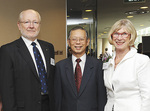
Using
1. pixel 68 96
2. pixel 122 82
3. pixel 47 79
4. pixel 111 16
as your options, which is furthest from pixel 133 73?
pixel 111 16

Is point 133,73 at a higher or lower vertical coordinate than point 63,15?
lower

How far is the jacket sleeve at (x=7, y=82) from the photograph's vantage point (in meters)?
1.97

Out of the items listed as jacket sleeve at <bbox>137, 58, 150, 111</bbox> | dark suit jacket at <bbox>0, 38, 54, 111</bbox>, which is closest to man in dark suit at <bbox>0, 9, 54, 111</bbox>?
dark suit jacket at <bbox>0, 38, 54, 111</bbox>

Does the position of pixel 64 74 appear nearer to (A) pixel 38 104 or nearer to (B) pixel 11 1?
(A) pixel 38 104

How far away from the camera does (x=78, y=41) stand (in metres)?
2.34

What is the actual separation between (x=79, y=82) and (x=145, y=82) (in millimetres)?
736

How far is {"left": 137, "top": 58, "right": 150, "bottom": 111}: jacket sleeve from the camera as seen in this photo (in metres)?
1.87

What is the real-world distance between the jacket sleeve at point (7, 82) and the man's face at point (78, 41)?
756 millimetres

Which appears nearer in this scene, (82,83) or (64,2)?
(82,83)

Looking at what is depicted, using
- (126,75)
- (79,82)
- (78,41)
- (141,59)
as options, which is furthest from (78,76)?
(141,59)

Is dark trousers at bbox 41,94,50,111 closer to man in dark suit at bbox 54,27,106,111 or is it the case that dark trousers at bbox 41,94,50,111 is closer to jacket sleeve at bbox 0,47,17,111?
man in dark suit at bbox 54,27,106,111

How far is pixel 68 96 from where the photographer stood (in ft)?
7.34

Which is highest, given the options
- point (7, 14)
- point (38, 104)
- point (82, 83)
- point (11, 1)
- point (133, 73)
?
point (11, 1)

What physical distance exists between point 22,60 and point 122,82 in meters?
1.06
